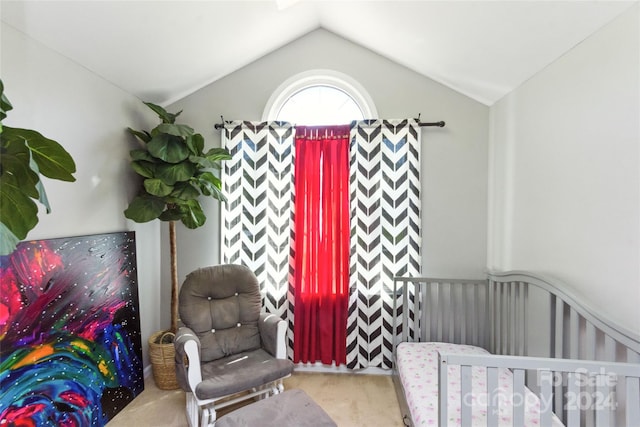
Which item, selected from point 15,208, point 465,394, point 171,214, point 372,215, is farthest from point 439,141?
point 15,208

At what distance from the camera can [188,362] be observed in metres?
1.79

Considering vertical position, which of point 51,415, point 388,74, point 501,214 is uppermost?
point 388,74

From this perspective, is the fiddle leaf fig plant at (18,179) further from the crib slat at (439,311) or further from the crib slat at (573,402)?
the crib slat at (439,311)

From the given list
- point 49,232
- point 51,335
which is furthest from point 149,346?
point 49,232

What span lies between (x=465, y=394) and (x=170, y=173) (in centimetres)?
211

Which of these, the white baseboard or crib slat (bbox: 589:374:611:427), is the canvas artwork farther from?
crib slat (bbox: 589:374:611:427)

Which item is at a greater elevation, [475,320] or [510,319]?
[510,319]

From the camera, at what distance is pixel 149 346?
2402mm

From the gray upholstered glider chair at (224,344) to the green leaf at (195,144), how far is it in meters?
0.87

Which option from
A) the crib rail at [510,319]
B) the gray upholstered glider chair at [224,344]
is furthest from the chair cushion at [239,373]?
the crib rail at [510,319]

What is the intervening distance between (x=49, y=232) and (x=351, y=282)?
6.63 feet

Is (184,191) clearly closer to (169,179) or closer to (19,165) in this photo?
(169,179)

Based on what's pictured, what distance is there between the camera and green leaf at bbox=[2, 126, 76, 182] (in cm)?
103

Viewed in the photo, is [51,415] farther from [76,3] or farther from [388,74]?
[388,74]
